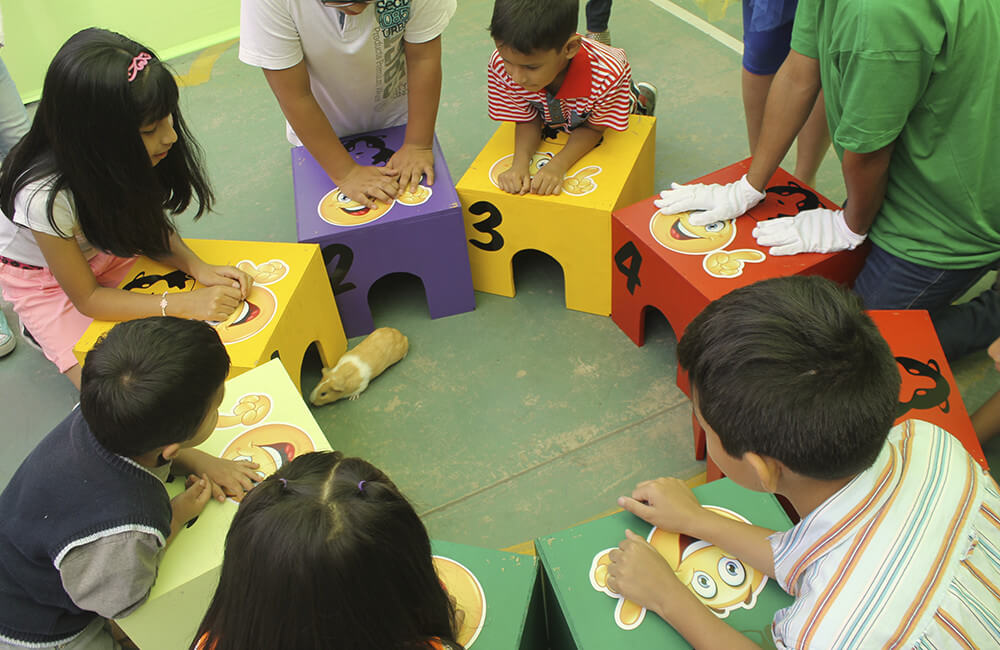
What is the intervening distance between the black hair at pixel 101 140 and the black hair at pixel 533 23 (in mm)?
708

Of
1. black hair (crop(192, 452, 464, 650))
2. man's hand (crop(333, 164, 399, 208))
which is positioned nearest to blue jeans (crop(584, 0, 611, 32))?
man's hand (crop(333, 164, 399, 208))

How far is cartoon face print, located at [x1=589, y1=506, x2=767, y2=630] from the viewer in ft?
3.34

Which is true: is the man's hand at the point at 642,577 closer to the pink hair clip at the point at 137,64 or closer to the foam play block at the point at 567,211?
the foam play block at the point at 567,211

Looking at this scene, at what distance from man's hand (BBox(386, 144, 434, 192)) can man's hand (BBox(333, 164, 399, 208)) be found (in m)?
0.02

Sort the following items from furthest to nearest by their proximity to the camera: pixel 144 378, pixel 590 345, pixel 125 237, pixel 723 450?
pixel 590 345, pixel 125 237, pixel 144 378, pixel 723 450

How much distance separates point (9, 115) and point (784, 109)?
2.08 metres

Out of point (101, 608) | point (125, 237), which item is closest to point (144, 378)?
point (101, 608)

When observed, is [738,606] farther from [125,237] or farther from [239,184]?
[239,184]

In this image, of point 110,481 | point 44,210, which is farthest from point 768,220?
point 44,210

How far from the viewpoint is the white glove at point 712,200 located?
1.64m

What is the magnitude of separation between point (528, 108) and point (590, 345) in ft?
2.03

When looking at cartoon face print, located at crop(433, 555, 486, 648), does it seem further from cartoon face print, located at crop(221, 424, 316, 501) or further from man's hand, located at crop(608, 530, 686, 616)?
cartoon face print, located at crop(221, 424, 316, 501)

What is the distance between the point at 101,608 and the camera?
106cm

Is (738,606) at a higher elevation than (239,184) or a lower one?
higher
